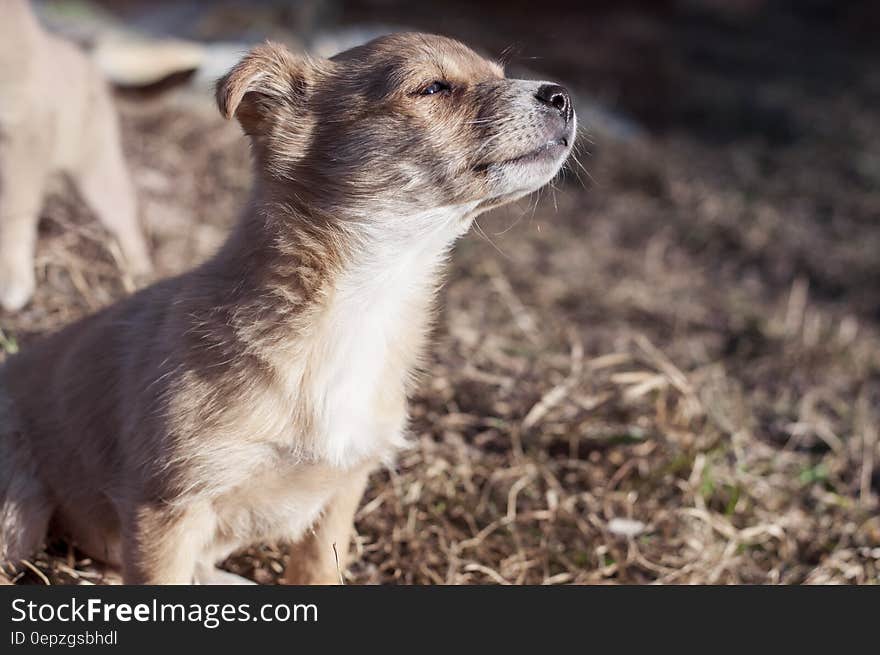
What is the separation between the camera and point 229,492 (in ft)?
9.34

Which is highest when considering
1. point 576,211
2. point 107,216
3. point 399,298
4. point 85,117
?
point 399,298

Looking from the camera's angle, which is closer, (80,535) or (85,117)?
(80,535)

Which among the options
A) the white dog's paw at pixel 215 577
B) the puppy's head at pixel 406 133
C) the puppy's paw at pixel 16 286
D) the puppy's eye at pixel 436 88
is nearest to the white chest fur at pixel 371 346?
the puppy's head at pixel 406 133

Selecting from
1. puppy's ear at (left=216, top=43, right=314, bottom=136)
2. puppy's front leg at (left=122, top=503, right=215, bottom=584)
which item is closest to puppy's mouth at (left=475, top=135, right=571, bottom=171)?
puppy's ear at (left=216, top=43, right=314, bottom=136)

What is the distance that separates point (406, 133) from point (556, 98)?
462 mm

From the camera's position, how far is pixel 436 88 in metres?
3.04

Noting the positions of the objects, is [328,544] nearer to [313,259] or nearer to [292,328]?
[292,328]

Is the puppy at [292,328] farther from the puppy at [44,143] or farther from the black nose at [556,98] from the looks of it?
the puppy at [44,143]

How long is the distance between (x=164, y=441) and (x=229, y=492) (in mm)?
228

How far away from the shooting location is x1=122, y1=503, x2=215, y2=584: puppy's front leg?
2830 millimetres

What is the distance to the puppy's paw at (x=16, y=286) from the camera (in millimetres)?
4637

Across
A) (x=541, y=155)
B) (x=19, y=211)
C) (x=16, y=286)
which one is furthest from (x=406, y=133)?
(x=19, y=211)
